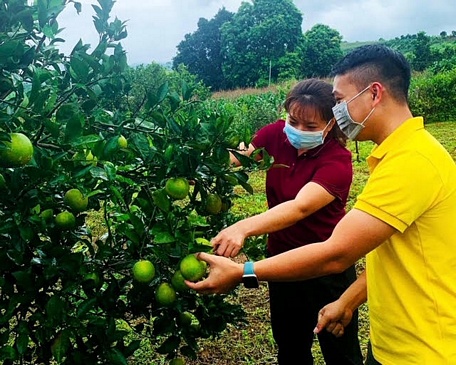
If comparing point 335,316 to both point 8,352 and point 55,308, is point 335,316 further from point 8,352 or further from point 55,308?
point 8,352

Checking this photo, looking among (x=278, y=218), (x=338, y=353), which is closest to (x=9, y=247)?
(x=278, y=218)

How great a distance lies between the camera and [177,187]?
148 cm

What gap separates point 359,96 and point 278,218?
589mm

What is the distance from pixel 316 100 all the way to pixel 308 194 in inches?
15.1

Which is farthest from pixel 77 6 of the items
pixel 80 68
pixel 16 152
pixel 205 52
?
pixel 205 52

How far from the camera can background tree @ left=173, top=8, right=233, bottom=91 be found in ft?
129

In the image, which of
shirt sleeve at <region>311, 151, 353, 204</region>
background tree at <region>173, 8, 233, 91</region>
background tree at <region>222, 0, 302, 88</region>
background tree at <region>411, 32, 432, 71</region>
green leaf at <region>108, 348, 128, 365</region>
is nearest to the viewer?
Result: green leaf at <region>108, 348, 128, 365</region>

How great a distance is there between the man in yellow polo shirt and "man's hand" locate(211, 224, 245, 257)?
0.61 ft

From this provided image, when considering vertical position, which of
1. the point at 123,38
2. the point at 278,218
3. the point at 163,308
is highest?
the point at 123,38

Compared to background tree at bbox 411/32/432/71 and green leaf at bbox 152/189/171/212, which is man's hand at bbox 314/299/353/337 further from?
background tree at bbox 411/32/432/71

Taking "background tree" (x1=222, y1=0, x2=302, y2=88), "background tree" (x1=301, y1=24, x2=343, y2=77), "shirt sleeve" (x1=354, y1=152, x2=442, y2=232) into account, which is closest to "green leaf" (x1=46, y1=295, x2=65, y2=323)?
"shirt sleeve" (x1=354, y1=152, x2=442, y2=232)

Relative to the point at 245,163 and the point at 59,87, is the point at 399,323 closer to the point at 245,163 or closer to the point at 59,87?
the point at 245,163

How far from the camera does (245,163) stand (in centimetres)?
161

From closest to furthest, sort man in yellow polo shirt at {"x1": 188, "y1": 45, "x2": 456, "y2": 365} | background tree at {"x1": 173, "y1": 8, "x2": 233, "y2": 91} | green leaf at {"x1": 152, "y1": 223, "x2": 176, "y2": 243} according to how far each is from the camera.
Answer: man in yellow polo shirt at {"x1": 188, "y1": 45, "x2": 456, "y2": 365}
green leaf at {"x1": 152, "y1": 223, "x2": 176, "y2": 243}
background tree at {"x1": 173, "y1": 8, "x2": 233, "y2": 91}
